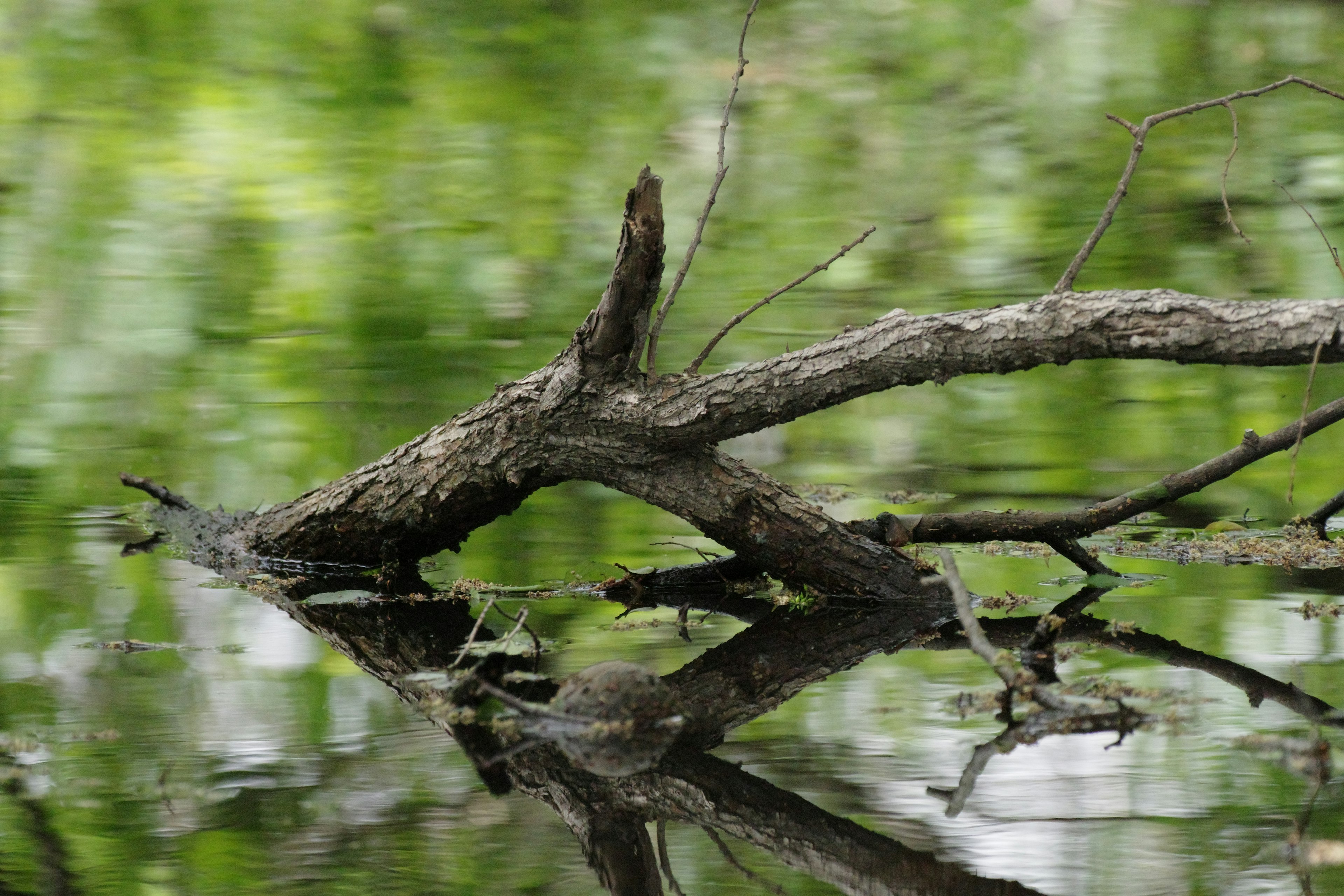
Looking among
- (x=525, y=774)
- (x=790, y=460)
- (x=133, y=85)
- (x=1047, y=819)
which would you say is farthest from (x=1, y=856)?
(x=133, y=85)

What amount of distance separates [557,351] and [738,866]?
342 centimetres

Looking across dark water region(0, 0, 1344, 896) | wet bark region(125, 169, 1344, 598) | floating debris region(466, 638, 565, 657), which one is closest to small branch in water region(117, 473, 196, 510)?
dark water region(0, 0, 1344, 896)

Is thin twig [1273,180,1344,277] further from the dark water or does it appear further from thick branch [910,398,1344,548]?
the dark water

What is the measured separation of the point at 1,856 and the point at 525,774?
0.69 m

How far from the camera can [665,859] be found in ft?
6.16

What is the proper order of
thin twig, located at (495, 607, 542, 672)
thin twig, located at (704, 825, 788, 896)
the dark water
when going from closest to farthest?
thin twig, located at (704, 825, 788, 896) → the dark water → thin twig, located at (495, 607, 542, 672)

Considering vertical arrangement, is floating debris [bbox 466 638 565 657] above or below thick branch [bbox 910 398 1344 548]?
below

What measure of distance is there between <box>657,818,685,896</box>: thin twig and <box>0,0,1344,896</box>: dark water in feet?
0.06

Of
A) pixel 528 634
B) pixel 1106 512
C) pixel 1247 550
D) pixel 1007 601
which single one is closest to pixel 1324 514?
pixel 1247 550

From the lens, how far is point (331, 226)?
21.2 ft

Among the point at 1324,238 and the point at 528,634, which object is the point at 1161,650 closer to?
the point at 1324,238

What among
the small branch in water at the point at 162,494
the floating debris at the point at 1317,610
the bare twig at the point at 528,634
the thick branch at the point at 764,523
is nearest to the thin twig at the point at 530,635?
the bare twig at the point at 528,634

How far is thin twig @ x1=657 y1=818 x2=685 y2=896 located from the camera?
1.80 meters

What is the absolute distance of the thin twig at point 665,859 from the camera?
5.91 ft
